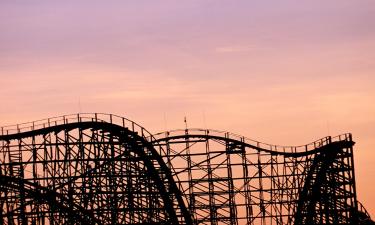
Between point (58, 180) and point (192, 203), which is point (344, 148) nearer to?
point (192, 203)

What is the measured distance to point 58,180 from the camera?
139 ft

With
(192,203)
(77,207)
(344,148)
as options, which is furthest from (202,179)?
(77,207)

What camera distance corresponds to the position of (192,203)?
47.3 m

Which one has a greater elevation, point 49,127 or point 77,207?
point 49,127

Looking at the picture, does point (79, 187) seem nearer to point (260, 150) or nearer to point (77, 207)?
point (77, 207)

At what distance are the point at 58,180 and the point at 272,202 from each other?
9598mm

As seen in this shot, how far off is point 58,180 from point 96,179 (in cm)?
140

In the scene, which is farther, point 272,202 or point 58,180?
point 272,202

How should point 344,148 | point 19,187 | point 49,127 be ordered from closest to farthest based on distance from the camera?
point 19,187
point 49,127
point 344,148

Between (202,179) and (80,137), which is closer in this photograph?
(80,137)

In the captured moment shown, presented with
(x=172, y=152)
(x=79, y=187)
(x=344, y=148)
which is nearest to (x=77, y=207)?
(x=79, y=187)

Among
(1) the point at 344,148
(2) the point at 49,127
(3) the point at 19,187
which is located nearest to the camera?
(3) the point at 19,187

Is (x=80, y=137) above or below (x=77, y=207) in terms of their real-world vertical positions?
above

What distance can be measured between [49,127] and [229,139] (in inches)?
341
